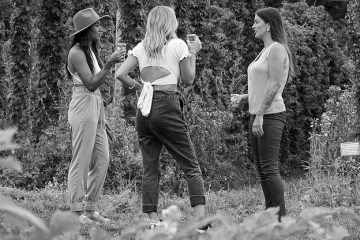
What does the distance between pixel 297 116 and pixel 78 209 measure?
12.6 m

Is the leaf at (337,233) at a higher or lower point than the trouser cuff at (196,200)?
higher

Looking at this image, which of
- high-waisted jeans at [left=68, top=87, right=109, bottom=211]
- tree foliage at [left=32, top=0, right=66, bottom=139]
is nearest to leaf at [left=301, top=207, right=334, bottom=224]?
high-waisted jeans at [left=68, top=87, right=109, bottom=211]

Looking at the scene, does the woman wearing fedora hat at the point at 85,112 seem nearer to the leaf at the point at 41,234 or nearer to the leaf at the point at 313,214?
the leaf at the point at 313,214

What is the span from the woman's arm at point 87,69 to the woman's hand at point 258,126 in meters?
1.13

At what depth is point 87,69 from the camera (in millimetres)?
5223

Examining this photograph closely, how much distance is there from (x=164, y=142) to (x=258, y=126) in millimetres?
639

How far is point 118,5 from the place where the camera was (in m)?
12.2

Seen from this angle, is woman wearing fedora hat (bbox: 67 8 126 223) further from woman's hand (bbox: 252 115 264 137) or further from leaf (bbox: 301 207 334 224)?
leaf (bbox: 301 207 334 224)

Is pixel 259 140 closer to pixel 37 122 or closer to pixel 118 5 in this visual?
pixel 118 5

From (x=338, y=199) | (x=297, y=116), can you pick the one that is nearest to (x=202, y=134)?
(x=338, y=199)

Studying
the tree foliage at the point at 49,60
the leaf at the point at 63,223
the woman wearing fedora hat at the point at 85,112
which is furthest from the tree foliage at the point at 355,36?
the leaf at the point at 63,223

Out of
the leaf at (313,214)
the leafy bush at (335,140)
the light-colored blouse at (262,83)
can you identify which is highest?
the leaf at (313,214)

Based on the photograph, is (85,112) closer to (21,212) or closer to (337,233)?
(337,233)

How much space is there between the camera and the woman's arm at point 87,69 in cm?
519
